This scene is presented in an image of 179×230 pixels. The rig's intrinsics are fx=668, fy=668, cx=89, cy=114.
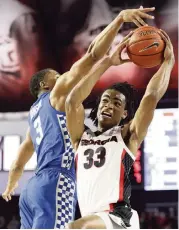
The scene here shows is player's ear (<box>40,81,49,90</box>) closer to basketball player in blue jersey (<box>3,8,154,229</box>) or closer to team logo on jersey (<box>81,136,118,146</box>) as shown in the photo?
basketball player in blue jersey (<box>3,8,154,229</box>)

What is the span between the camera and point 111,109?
4055 mm

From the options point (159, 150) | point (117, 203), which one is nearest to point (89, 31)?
point (159, 150)

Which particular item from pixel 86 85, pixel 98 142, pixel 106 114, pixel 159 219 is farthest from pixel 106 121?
pixel 159 219

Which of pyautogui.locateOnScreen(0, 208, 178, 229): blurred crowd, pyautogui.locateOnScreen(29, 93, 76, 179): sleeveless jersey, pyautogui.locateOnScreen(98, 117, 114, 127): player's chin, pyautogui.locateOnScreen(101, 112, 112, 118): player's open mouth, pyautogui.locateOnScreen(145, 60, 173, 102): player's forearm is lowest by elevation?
pyautogui.locateOnScreen(0, 208, 178, 229): blurred crowd

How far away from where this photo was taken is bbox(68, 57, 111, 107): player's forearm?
13.4ft

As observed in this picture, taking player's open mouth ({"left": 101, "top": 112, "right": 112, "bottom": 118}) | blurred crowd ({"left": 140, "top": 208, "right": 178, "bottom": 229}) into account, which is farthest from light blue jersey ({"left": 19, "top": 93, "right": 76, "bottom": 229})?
blurred crowd ({"left": 140, "top": 208, "right": 178, "bottom": 229})

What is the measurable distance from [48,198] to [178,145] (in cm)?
404

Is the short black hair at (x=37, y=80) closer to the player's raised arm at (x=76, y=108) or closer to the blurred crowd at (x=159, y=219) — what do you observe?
the player's raised arm at (x=76, y=108)

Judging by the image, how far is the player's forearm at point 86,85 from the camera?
409cm

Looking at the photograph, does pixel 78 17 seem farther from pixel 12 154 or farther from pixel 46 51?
pixel 12 154

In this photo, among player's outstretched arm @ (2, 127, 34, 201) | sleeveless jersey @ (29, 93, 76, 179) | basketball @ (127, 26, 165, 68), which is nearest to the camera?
basketball @ (127, 26, 165, 68)

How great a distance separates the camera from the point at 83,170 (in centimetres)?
393

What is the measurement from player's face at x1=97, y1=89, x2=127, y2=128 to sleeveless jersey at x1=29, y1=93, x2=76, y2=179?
55cm

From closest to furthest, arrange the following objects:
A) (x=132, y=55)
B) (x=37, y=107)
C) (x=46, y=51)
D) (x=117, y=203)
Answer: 1. (x=117, y=203)
2. (x=132, y=55)
3. (x=37, y=107)
4. (x=46, y=51)
